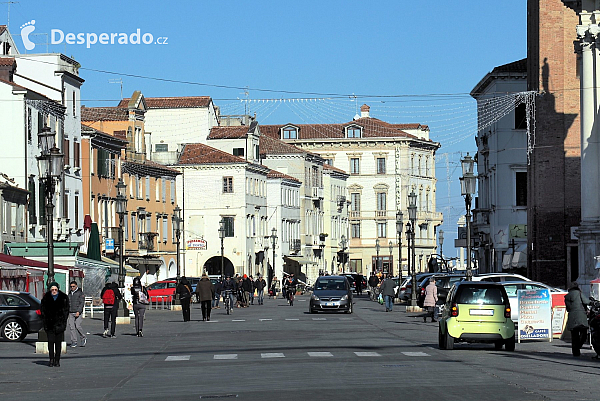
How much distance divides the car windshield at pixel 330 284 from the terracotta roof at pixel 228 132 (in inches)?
2049

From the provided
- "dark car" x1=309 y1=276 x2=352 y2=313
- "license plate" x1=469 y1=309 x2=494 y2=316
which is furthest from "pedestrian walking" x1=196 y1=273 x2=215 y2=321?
"license plate" x1=469 y1=309 x2=494 y2=316

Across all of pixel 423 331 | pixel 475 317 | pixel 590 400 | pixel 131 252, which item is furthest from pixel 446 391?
pixel 131 252

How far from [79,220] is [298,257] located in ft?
159

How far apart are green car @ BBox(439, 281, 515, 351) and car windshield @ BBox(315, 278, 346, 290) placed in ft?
83.9

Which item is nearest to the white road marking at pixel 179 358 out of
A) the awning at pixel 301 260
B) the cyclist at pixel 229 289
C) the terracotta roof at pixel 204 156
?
the cyclist at pixel 229 289

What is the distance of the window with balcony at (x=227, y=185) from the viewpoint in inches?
3905

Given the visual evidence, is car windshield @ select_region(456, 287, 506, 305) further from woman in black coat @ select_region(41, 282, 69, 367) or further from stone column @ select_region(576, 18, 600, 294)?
stone column @ select_region(576, 18, 600, 294)

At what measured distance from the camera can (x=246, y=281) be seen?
209 ft

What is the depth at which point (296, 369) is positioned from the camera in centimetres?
2047

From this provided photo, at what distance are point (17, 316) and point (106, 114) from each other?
166ft

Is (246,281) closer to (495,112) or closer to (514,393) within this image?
(495,112)

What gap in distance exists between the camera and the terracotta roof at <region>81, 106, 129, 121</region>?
3228 inches

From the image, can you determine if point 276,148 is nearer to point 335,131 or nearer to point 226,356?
point 335,131

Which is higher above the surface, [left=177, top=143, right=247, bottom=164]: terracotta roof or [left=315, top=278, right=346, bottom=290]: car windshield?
[left=177, top=143, right=247, bottom=164]: terracotta roof
